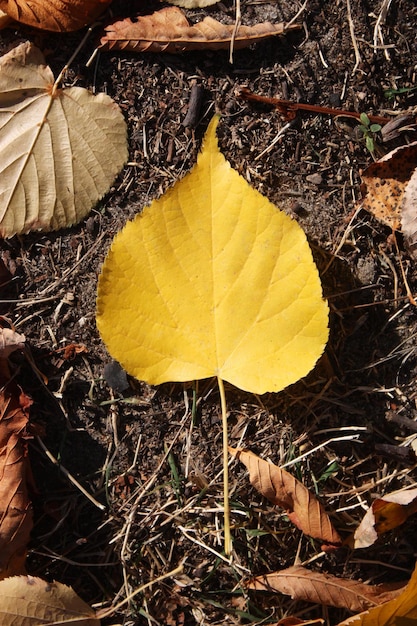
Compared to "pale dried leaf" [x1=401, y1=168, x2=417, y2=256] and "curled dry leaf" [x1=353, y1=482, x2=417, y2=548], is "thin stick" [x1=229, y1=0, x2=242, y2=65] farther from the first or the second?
"curled dry leaf" [x1=353, y1=482, x2=417, y2=548]

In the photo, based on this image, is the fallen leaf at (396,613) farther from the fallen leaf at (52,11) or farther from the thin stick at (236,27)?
the fallen leaf at (52,11)

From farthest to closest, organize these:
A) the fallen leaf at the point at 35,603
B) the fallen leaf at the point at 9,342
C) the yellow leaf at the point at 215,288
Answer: the fallen leaf at the point at 9,342 → the fallen leaf at the point at 35,603 → the yellow leaf at the point at 215,288

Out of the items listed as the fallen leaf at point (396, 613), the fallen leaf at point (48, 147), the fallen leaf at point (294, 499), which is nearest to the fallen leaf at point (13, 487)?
the fallen leaf at point (48, 147)

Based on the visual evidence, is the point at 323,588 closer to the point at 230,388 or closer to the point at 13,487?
the point at 230,388

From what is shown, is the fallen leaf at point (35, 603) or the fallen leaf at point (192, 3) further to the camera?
the fallen leaf at point (192, 3)

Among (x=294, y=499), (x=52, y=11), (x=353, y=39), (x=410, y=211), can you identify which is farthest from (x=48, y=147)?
(x=294, y=499)

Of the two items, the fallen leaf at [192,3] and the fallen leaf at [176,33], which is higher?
the fallen leaf at [192,3]

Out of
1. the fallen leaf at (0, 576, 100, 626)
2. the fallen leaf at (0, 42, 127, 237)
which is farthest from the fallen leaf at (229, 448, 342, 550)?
the fallen leaf at (0, 42, 127, 237)
